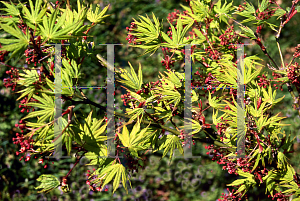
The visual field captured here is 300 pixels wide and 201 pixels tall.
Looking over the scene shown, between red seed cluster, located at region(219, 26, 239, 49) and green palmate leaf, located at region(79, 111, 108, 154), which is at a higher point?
red seed cluster, located at region(219, 26, 239, 49)

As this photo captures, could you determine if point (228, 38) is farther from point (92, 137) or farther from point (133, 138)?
point (92, 137)

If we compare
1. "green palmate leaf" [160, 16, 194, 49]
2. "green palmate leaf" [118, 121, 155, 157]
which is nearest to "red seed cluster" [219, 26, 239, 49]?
"green palmate leaf" [160, 16, 194, 49]

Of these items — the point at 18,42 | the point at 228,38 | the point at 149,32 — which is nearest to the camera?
the point at 18,42

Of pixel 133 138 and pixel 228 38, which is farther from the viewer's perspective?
pixel 228 38

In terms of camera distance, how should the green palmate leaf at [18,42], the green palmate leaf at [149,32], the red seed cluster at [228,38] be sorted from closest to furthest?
1. the green palmate leaf at [18,42]
2. the green palmate leaf at [149,32]
3. the red seed cluster at [228,38]

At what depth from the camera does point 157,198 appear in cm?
328

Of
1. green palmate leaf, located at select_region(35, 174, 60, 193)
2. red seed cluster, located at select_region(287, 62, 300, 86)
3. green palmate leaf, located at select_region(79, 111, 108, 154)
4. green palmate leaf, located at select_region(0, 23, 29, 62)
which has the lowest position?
green palmate leaf, located at select_region(35, 174, 60, 193)

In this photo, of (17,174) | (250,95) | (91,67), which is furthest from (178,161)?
(250,95)

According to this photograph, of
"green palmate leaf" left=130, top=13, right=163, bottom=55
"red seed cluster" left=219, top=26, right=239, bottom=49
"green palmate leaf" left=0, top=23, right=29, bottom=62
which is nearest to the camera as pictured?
"green palmate leaf" left=0, top=23, right=29, bottom=62

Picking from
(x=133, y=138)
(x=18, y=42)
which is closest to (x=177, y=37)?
(x=133, y=138)

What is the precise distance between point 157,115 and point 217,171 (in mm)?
2466

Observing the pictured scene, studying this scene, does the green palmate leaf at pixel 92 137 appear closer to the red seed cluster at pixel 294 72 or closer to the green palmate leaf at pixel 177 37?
the green palmate leaf at pixel 177 37

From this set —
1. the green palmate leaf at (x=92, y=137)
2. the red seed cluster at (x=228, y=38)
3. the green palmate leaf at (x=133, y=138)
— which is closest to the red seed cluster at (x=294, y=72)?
the red seed cluster at (x=228, y=38)

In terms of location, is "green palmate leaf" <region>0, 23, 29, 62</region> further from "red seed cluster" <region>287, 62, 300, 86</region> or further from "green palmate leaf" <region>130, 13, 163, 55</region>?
"red seed cluster" <region>287, 62, 300, 86</region>
